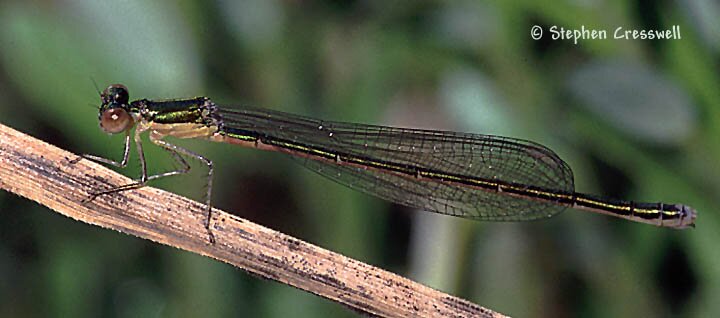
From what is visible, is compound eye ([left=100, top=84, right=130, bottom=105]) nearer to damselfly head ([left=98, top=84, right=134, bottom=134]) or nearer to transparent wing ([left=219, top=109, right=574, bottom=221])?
damselfly head ([left=98, top=84, right=134, bottom=134])

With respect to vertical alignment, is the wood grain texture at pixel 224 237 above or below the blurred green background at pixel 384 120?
below

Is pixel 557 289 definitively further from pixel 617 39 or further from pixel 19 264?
pixel 19 264

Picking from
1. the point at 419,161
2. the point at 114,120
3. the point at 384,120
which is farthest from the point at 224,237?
the point at 384,120

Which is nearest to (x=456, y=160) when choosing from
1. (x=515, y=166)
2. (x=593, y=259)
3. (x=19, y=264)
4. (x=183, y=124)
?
(x=515, y=166)

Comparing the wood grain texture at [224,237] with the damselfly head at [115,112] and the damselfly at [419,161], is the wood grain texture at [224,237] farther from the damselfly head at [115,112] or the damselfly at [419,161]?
the damselfly at [419,161]

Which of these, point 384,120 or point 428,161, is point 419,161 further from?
point 384,120

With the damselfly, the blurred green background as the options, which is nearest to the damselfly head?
the damselfly

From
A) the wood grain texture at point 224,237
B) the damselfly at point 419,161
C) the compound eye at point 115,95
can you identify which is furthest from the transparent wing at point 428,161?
the wood grain texture at point 224,237
